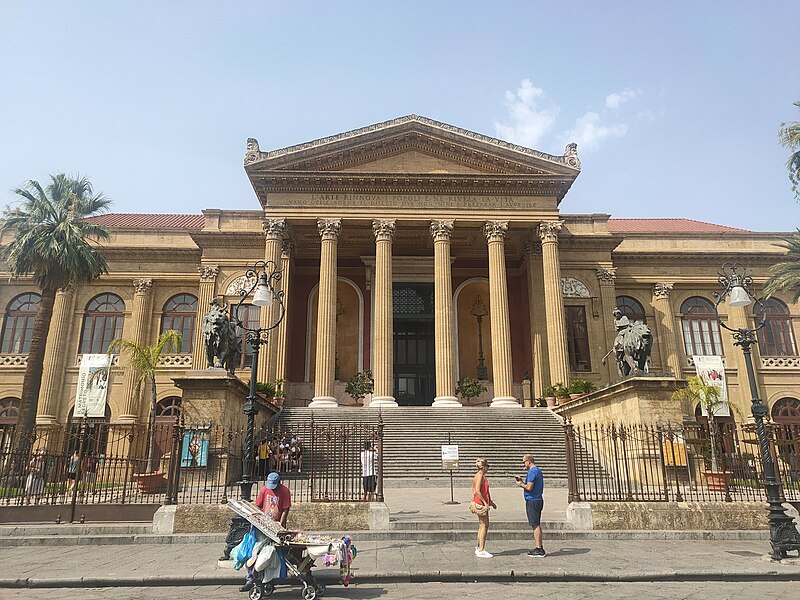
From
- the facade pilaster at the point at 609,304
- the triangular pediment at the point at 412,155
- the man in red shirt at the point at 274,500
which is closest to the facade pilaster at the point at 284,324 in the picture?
the triangular pediment at the point at 412,155

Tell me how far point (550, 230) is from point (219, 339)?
17083 mm

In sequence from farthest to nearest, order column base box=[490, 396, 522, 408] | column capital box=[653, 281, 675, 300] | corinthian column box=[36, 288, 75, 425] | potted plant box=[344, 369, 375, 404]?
column capital box=[653, 281, 675, 300] → corinthian column box=[36, 288, 75, 425] → potted plant box=[344, 369, 375, 404] → column base box=[490, 396, 522, 408]

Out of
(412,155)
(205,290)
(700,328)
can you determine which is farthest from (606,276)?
(205,290)

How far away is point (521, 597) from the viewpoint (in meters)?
6.94

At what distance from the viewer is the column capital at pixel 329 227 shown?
87.6 ft

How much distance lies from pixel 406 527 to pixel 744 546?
20.0ft

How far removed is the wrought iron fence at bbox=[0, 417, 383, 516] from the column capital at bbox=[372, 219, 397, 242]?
12492 millimetres

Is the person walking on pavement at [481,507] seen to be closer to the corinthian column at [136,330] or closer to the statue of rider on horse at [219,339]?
the statue of rider on horse at [219,339]

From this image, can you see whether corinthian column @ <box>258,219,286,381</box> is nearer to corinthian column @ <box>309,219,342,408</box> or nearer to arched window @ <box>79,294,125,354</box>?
corinthian column @ <box>309,219,342,408</box>

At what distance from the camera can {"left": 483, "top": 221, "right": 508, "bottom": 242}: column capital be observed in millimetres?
27000

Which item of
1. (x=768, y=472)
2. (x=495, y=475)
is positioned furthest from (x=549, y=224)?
(x=768, y=472)

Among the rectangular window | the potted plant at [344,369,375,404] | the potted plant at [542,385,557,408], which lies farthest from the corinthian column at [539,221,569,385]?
the potted plant at [344,369,375,404]

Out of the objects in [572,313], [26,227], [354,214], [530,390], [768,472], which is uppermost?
[354,214]

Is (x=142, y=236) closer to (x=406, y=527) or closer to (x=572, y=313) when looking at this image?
(x=572, y=313)
